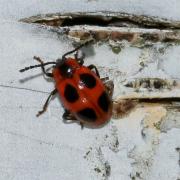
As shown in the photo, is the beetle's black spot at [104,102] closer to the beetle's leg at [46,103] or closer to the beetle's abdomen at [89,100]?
the beetle's abdomen at [89,100]

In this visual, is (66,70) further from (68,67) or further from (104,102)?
(104,102)

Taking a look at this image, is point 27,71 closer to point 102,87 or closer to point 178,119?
point 102,87

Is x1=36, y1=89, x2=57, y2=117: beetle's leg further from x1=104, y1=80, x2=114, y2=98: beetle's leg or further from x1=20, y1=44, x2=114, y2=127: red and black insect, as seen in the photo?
x1=104, y1=80, x2=114, y2=98: beetle's leg

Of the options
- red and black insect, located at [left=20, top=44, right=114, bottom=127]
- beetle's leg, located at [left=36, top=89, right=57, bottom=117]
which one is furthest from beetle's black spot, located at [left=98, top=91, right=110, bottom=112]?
beetle's leg, located at [left=36, top=89, right=57, bottom=117]

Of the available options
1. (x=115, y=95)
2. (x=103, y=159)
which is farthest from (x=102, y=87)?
(x=103, y=159)

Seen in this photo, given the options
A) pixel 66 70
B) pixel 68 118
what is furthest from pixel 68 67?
pixel 68 118

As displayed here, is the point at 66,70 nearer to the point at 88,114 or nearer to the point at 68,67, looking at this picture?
the point at 68,67
